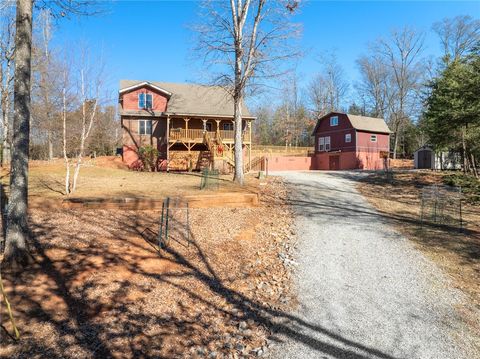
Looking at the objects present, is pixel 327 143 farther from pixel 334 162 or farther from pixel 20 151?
pixel 20 151

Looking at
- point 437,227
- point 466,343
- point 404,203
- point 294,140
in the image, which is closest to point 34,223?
point 466,343

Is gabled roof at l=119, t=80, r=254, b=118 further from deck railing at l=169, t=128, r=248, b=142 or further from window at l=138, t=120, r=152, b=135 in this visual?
window at l=138, t=120, r=152, b=135

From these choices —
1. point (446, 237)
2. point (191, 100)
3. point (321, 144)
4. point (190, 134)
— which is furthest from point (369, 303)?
point (321, 144)

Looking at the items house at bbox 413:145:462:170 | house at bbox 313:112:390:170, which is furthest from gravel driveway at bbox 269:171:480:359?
house at bbox 313:112:390:170

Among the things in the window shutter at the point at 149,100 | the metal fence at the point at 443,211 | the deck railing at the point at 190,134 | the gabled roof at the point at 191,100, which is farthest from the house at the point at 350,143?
the metal fence at the point at 443,211

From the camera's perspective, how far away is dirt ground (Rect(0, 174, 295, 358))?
12.4 feet

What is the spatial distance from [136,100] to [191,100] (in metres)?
4.13

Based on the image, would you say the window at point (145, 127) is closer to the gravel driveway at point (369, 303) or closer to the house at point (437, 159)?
the gravel driveway at point (369, 303)

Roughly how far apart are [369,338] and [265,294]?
1714mm

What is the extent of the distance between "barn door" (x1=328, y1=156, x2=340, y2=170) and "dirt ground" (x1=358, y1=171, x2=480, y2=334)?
1888cm

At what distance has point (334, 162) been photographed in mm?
34625

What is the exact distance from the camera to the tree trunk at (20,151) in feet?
16.9

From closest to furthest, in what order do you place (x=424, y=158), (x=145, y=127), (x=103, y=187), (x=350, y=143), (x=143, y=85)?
(x=103, y=187) < (x=143, y=85) < (x=145, y=127) < (x=424, y=158) < (x=350, y=143)

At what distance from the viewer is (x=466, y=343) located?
393 cm
